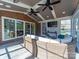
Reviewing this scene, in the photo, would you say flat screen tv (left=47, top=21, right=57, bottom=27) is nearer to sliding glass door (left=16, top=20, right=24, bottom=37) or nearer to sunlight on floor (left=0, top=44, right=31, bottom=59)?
sliding glass door (left=16, top=20, right=24, bottom=37)

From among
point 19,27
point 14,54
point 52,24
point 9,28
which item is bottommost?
point 14,54

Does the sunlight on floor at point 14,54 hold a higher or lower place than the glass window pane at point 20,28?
lower

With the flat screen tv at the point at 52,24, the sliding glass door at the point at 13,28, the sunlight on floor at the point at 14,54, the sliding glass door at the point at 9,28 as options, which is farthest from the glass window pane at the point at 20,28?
the sunlight on floor at the point at 14,54

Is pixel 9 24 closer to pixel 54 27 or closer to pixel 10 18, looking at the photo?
pixel 10 18

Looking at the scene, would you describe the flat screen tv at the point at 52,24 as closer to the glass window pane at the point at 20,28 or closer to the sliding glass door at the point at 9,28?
the glass window pane at the point at 20,28

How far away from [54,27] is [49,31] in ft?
3.28

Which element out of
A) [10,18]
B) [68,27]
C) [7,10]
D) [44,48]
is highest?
[7,10]

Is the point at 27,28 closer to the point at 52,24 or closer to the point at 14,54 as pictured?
the point at 52,24

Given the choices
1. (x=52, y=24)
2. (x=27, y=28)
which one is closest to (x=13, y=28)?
(x=27, y=28)

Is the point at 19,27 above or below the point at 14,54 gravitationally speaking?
above

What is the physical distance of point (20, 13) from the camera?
12.0 metres

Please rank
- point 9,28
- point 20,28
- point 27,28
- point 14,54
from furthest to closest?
1. point 27,28
2. point 20,28
3. point 9,28
4. point 14,54

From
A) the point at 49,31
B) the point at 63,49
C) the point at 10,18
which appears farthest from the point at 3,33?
the point at 63,49

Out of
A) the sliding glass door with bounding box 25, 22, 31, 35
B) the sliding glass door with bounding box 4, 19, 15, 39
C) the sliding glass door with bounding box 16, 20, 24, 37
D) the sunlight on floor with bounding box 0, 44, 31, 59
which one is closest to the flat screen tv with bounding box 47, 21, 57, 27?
the sliding glass door with bounding box 25, 22, 31, 35
